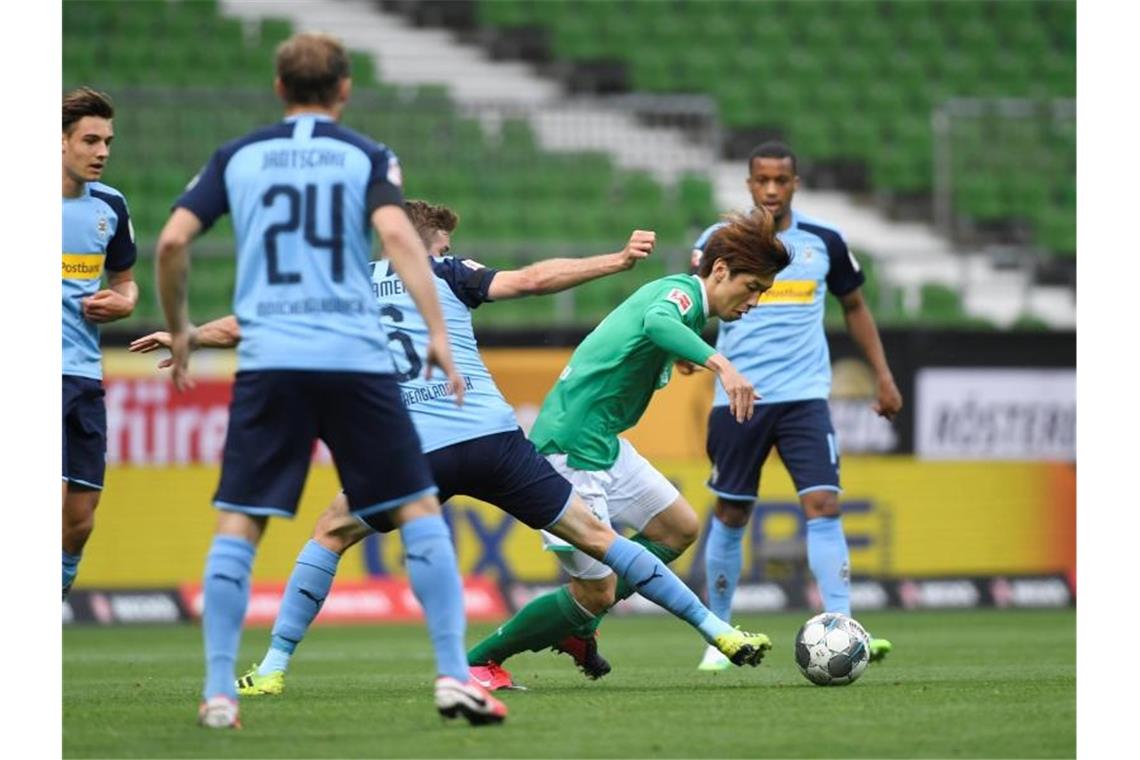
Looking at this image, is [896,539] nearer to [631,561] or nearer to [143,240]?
[143,240]

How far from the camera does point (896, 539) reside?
16.5 metres

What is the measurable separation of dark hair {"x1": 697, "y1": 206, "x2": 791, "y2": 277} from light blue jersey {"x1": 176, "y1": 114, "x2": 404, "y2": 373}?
7.45 feet

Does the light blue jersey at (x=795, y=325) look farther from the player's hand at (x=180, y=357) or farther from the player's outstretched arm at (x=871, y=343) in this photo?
the player's hand at (x=180, y=357)

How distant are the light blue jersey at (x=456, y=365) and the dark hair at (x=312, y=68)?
1559mm

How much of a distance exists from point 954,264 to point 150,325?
975 cm

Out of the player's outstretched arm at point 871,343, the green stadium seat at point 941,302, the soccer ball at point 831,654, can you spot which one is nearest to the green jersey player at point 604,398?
the soccer ball at point 831,654

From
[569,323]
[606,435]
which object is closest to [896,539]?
[569,323]

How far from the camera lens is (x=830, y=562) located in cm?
980

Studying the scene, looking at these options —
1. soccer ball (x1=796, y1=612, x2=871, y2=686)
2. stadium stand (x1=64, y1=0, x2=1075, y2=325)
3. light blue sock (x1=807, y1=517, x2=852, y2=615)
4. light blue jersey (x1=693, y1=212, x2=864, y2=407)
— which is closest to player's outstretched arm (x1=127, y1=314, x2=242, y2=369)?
soccer ball (x1=796, y1=612, x2=871, y2=686)

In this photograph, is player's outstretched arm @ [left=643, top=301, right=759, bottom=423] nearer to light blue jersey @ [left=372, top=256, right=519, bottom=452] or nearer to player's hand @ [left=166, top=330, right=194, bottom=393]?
light blue jersey @ [left=372, top=256, right=519, bottom=452]

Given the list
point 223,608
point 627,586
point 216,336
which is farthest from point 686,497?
point 223,608

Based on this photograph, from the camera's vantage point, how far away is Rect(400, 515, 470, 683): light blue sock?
247 inches

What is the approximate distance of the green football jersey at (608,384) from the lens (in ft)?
26.6

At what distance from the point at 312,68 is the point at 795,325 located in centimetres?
474
